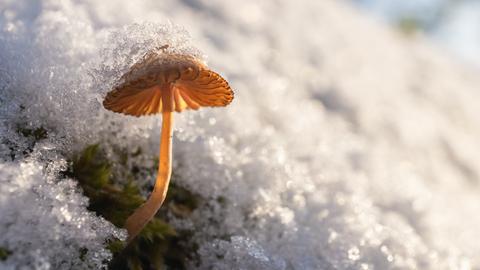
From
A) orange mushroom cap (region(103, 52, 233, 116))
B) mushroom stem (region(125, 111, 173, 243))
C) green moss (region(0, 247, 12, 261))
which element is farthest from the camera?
mushroom stem (region(125, 111, 173, 243))

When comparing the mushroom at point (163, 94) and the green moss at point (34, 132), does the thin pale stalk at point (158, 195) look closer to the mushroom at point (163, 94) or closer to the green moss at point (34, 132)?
the mushroom at point (163, 94)

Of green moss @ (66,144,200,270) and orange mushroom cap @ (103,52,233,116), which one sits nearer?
orange mushroom cap @ (103,52,233,116)

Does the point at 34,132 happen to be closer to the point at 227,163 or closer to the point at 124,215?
the point at 124,215

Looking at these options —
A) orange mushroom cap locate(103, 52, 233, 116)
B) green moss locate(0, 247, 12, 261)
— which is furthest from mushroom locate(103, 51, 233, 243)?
green moss locate(0, 247, 12, 261)

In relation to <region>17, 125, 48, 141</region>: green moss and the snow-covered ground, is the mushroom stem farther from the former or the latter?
<region>17, 125, 48, 141</region>: green moss

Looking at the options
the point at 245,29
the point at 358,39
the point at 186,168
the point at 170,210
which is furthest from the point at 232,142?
the point at 358,39

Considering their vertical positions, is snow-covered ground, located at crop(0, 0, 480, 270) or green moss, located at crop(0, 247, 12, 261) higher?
snow-covered ground, located at crop(0, 0, 480, 270)

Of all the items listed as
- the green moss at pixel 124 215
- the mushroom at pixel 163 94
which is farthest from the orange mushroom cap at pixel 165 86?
the green moss at pixel 124 215

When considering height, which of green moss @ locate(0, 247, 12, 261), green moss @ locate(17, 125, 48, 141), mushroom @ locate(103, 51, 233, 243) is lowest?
green moss @ locate(0, 247, 12, 261)
